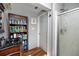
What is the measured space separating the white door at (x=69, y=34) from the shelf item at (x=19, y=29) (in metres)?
0.50

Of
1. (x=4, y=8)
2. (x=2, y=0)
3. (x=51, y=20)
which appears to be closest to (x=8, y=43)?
(x=4, y=8)

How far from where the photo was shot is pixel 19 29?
1079 mm

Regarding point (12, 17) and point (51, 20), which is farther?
point (51, 20)

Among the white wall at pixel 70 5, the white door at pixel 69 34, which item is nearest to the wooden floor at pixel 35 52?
the white door at pixel 69 34

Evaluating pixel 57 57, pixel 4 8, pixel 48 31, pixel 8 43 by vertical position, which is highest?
pixel 4 8

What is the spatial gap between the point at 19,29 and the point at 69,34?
68cm

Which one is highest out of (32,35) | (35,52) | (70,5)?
(70,5)

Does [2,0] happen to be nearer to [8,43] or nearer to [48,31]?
[8,43]

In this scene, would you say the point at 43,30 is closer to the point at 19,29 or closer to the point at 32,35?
the point at 32,35

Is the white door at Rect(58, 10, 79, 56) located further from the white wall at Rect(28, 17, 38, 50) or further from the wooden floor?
the white wall at Rect(28, 17, 38, 50)

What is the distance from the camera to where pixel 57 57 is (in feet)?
3.64

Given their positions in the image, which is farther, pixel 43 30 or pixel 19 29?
pixel 43 30

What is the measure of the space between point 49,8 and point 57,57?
66 centimetres

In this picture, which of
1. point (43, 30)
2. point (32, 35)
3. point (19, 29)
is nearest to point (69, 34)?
point (43, 30)
